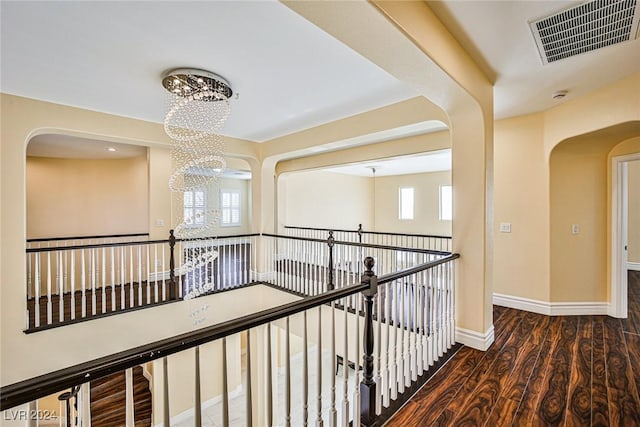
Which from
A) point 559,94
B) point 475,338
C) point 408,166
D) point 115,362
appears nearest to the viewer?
point 115,362

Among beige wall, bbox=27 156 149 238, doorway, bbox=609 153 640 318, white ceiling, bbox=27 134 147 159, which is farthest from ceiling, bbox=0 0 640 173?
beige wall, bbox=27 156 149 238

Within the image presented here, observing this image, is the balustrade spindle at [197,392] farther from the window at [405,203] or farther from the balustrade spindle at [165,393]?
the window at [405,203]

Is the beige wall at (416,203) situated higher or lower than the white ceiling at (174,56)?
lower

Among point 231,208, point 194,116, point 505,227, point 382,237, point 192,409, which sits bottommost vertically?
point 192,409

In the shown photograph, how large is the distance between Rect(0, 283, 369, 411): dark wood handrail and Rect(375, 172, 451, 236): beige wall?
8.32m

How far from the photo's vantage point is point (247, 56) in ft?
8.61

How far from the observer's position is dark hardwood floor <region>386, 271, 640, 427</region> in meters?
1.94

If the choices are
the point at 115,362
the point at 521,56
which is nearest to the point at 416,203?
the point at 521,56

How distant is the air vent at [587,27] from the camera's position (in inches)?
76.0

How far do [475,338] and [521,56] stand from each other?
8.69 ft

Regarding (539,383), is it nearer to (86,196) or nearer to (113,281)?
(113,281)

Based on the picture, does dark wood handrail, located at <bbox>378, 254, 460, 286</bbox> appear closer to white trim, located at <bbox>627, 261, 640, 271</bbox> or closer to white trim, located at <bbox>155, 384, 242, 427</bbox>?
white trim, located at <bbox>155, 384, 242, 427</bbox>

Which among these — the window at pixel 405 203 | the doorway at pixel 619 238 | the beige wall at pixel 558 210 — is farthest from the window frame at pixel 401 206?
the doorway at pixel 619 238

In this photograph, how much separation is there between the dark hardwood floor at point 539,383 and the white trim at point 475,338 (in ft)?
0.20
